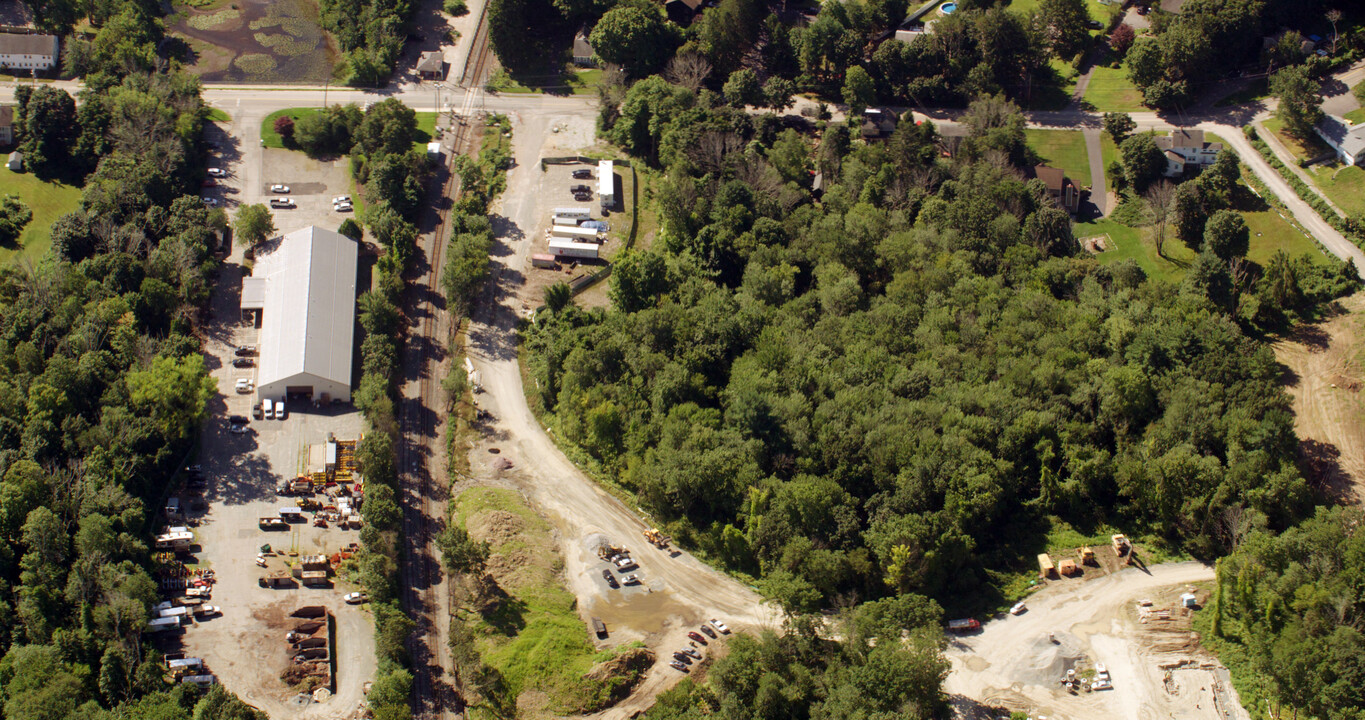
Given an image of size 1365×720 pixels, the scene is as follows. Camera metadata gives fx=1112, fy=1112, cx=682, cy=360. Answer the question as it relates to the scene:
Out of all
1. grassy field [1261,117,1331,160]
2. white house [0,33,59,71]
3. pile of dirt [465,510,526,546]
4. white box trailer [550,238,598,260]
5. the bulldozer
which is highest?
grassy field [1261,117,1331,160]

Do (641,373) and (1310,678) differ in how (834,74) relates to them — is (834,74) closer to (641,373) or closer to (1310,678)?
(641,373)

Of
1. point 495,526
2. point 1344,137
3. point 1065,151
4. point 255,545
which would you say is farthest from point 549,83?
point 1344,137

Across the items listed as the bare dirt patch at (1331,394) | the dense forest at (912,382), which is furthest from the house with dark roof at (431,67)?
the bare dirt patch at (1331,394)

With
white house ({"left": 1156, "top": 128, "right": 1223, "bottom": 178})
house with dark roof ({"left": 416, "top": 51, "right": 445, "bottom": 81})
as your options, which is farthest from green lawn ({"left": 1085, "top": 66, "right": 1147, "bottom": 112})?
house with dark roof ({"left": 416, "top": 51, "right": 445, "bottom": 81})

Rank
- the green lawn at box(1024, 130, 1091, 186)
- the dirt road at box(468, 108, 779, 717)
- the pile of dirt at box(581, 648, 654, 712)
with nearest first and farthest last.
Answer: the pile of dirt at box(581, 648, 654, 712) → the dirt road at box(468, 108, 779, 717) → the green lawn at box(1024, 130, 1091, 186)

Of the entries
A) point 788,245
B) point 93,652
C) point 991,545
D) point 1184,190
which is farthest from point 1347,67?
point 93,652

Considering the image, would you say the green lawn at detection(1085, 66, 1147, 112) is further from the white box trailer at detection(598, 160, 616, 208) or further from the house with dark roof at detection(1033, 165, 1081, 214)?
the white box trailer at detection(598, 160, 616, 208)
